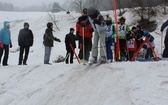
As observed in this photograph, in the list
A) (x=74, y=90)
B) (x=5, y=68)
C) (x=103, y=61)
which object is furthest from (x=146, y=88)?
(x=5, y=68)

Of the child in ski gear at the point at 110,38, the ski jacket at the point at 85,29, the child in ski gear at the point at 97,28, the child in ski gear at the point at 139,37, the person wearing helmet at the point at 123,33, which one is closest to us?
the child in ski gear at the point at 97,28

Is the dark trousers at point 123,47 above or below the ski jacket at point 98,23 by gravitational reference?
below

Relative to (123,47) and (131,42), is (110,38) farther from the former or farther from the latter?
(131,42)

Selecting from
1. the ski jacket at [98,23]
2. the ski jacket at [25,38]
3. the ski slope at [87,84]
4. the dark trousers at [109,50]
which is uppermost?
the ski jacket at [98,23]

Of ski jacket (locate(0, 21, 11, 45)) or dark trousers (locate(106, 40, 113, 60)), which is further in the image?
ski jacket (locate(0, 21, 11, 45))

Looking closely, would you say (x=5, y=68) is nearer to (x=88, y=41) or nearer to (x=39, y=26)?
(x=88, y=41)

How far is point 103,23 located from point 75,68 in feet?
5.10

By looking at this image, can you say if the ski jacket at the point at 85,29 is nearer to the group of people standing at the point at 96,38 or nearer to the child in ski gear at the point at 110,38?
the group of people standing at the point at 96,38

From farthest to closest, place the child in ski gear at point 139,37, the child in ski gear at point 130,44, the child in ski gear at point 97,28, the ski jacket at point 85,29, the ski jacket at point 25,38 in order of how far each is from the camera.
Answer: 1. the ski jacket at point 25,38
2. the child in ski gear at point 139,37
3. the child in ski gear at point 130,44
4. the ski jacket at point 85,29
5. the child in ski gear at point 97,28

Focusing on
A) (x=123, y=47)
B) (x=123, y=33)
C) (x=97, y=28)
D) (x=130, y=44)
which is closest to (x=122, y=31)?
(x=123, y=33)

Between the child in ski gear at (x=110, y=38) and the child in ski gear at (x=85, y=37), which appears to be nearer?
the child in ski gear at (x=85, y=37)

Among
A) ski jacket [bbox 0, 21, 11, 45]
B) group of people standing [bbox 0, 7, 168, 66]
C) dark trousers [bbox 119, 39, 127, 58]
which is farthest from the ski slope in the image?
dark trousers [bbox 119, 39, 127, 58]

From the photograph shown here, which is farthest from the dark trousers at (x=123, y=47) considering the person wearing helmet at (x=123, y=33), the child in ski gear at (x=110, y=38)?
the child in ski gear at (x=110, y=38)

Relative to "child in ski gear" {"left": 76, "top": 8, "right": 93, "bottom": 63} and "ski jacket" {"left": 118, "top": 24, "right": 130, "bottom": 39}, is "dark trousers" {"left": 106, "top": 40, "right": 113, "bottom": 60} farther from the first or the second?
"child in ski gear" {"left": 76, "top": 8, "right": 93, "bottom": 63}
